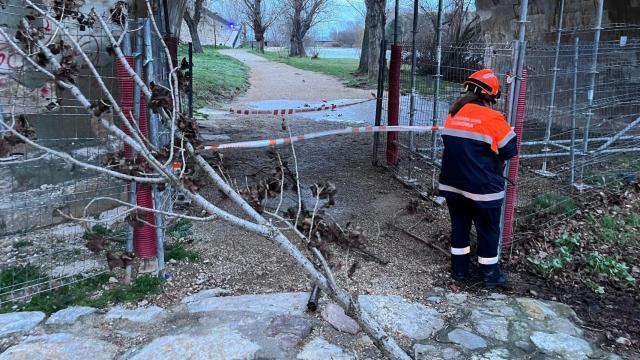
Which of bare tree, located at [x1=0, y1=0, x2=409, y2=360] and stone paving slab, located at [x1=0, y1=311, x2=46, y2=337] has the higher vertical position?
bare tree, located at [x1=0, y1=0, x2=409, y2=360]

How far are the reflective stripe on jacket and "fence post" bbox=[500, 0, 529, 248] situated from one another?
0.37 metres

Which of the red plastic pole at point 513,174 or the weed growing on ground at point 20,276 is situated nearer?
the weed growing on ground at point 20,276

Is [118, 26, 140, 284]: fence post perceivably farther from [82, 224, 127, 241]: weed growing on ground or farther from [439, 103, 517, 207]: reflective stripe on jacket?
[439, 103, 517, 207]: reflective stripe on jacket

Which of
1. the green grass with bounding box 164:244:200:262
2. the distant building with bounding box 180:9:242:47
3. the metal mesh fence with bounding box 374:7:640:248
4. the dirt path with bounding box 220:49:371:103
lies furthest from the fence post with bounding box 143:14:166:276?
the distant building with bounding box 180:9:242:47

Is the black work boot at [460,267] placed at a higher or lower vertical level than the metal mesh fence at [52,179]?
lower

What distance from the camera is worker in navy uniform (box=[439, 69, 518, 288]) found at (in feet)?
14.4

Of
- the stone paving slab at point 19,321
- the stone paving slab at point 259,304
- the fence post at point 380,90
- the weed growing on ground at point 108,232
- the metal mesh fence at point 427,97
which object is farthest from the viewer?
the fence post at point 380,90

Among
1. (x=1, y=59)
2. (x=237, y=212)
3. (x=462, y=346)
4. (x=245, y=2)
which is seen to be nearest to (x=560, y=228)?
(x=462, y=346)

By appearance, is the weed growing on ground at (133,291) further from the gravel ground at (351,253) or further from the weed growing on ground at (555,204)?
the weed growing on ground at (555,204)

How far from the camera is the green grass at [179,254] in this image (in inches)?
190

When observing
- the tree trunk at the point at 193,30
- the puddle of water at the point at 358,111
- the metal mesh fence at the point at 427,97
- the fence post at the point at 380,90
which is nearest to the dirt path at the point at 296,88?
the puddle of water at the point at 358,111

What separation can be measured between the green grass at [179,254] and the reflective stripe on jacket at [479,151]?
7.49ft

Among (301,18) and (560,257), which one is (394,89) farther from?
(301,18)

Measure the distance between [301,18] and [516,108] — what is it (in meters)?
50.0
